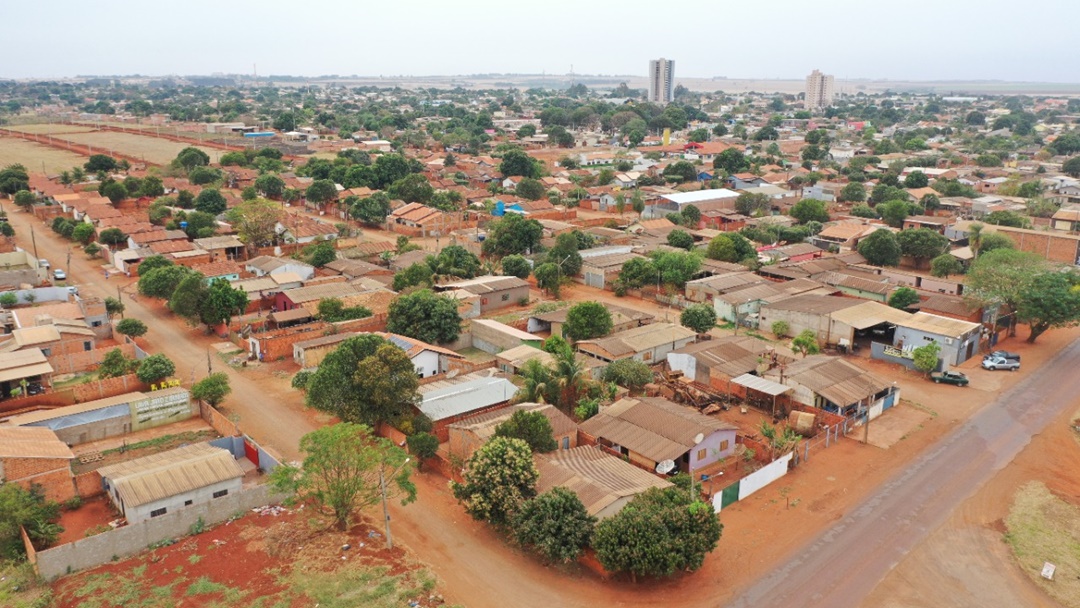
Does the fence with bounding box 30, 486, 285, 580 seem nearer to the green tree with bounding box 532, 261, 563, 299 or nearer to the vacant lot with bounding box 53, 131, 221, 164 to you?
the green tree with bounding box 532, 261, 563, 299

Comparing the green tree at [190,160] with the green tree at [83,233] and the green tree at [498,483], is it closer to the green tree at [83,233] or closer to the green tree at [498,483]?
the green tree at [83,233]

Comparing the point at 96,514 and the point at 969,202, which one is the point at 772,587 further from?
the point at 969,202

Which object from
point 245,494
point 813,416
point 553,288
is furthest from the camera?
point 553,288

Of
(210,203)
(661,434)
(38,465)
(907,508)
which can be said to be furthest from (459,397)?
(210,203)

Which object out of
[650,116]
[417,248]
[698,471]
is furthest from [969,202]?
[650,116]

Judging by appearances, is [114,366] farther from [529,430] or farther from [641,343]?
[641,343]

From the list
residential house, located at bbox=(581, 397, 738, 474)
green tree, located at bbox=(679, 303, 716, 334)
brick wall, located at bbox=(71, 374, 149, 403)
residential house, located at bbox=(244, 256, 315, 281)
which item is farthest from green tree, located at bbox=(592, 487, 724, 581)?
residential house, located at bbox=(244, 256, 315, 281)

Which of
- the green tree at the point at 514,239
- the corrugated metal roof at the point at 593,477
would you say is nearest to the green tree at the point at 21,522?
the corrugated metal roof at the point at 593,477
